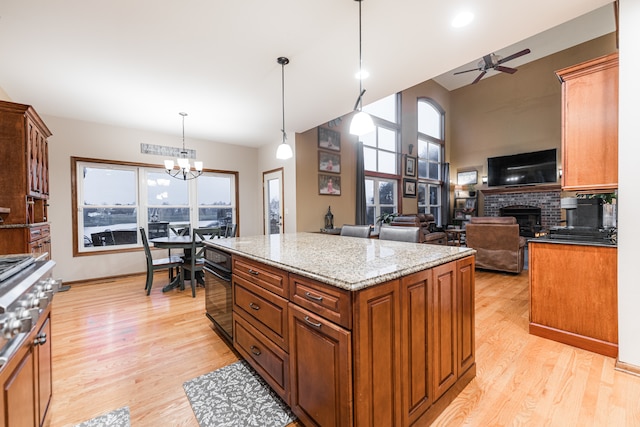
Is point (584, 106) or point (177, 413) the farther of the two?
point (584, 106)

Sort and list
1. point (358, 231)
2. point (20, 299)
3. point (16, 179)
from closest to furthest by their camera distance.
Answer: point (20, 299), point (16, 179), point (358, 231)

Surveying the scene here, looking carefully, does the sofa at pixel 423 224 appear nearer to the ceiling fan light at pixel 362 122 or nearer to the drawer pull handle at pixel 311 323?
the ceiling fan light at pixel 362 122

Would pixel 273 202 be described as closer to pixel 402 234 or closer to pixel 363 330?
pixel 402 234

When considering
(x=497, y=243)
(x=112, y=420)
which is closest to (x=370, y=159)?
(x=497, y=243)

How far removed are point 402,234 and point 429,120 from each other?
7971 millimetres

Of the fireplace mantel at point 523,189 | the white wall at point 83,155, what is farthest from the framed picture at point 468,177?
the white wall at point 83,155

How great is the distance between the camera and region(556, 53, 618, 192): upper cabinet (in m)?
2.09

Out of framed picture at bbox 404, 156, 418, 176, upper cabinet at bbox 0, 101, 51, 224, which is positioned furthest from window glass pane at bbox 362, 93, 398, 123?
upper cabinet at bbox 0, 101, 51, 224

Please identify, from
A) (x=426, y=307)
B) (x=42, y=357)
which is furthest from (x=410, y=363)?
(x=42, y=357)

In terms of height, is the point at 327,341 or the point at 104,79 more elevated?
the point at 104,79

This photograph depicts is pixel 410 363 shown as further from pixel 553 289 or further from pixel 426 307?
pixel 553 289

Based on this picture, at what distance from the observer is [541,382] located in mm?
1799

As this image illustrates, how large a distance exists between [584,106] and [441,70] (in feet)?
4.51

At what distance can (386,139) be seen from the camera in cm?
742
